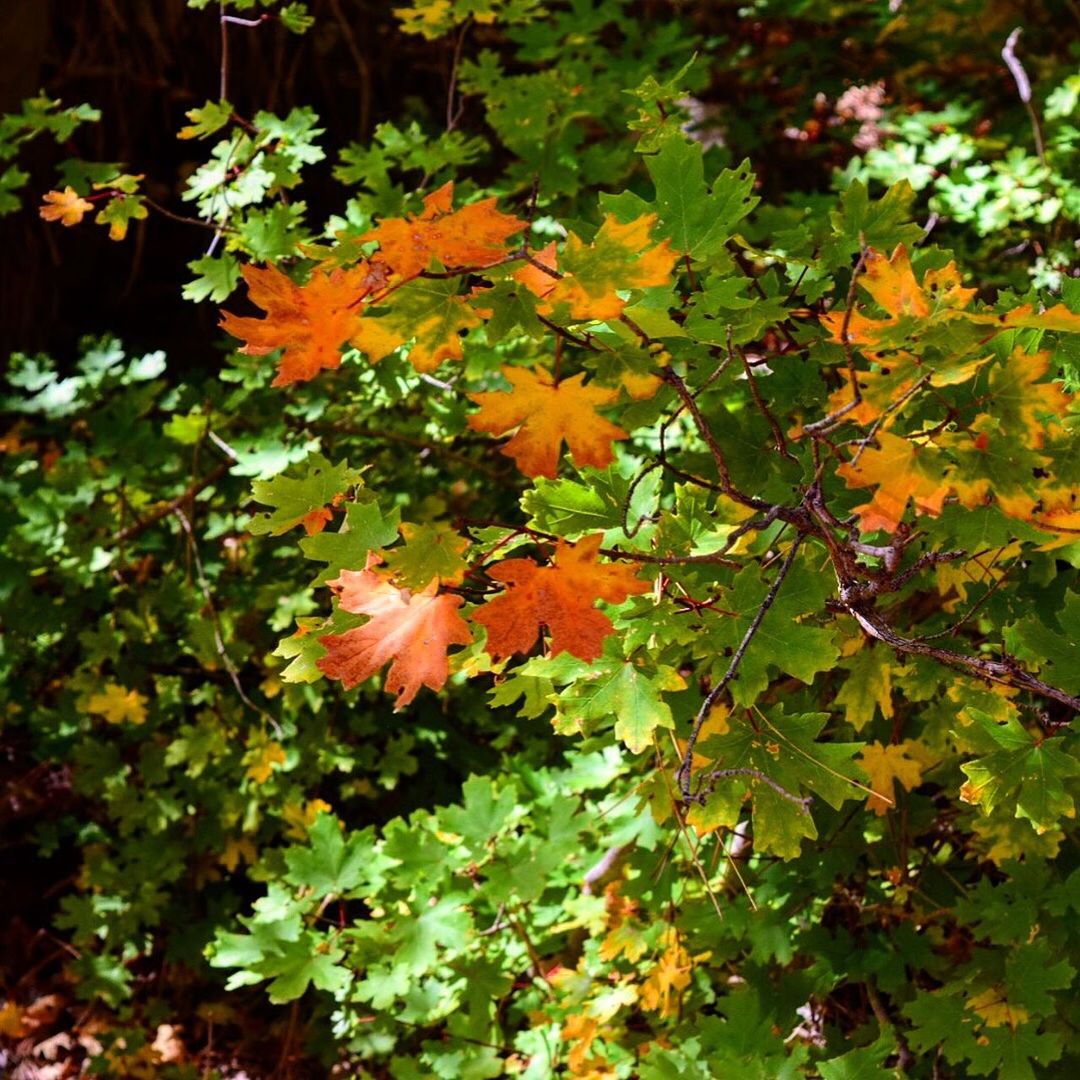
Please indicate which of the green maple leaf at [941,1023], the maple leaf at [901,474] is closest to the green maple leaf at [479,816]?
the green maple leaf at [941,1023]

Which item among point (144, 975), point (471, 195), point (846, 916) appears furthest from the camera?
point (144, 975)

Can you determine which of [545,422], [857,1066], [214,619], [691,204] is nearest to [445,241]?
[545,422]

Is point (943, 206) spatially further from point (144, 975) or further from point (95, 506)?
point (144, 975)

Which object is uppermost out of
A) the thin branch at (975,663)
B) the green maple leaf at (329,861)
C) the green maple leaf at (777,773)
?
the thin branch at (975,663)

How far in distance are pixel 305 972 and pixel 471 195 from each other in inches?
58.1

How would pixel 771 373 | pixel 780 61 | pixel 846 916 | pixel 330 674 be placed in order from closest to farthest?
pixel 330 674, pixel 771 373, pixel 846 916, pixel 780 61

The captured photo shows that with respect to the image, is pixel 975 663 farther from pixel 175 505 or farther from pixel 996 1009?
pixel 175 505

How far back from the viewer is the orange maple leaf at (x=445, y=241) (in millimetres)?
971

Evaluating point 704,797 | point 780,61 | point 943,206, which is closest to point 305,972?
point 704,797

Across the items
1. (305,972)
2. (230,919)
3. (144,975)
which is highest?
(305,972)

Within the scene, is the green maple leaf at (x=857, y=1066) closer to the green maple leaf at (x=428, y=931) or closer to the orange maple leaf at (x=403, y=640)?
the green maple leaf at (x=428, y=931)

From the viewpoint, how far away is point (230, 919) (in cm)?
257

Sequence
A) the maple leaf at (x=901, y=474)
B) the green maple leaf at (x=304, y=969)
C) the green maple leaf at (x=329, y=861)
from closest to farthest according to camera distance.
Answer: the maple leaf at (x=901, y=474) → the green maple leaf at (x=304, y=969) → the green maple leaf at (x=329, y=861)

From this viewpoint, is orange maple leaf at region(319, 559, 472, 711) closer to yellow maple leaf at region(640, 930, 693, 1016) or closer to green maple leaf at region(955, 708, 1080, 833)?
green maple leaf at region(955, 708, 1080, 833)
